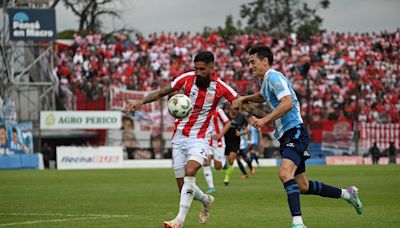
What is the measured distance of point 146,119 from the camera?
142ft

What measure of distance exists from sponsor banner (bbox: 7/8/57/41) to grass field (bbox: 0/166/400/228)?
60.0 ft

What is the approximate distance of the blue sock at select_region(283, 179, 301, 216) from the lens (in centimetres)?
1067

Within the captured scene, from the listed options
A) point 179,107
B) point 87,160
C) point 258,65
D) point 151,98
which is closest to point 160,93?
point 151,98

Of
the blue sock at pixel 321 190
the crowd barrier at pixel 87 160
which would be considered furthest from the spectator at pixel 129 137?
the blue sock at pixel 321 190

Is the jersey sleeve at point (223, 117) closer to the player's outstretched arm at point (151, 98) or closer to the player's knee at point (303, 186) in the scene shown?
the player's outstretched arm at point (151, 98)

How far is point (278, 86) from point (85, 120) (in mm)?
32278

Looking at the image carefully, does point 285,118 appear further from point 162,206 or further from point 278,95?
point 162,206

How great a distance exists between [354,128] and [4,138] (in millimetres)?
18155

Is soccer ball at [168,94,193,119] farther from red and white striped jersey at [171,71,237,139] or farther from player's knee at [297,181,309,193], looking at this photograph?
player's knee at [297,181,309,193]

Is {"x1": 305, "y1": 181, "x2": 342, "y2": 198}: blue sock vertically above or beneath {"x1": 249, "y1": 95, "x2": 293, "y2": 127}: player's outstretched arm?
beneath

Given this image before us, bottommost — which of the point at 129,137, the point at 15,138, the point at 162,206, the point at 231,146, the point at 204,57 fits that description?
the point at 129,137

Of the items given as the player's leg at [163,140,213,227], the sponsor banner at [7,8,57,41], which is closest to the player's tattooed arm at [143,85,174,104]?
the player's leg at [163,140,213,227]

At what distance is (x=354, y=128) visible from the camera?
46125mm

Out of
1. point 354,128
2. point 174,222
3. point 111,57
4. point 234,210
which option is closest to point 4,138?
point 111,57
